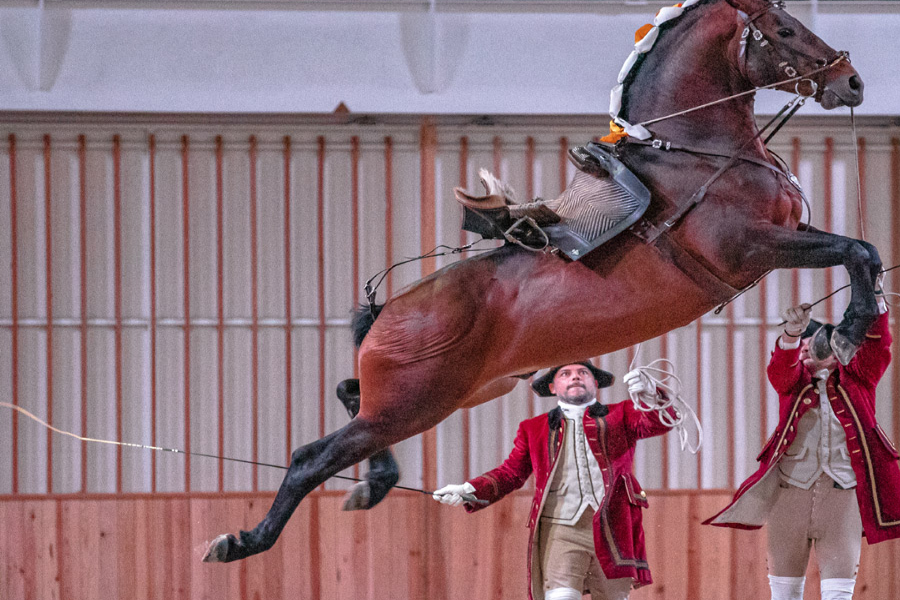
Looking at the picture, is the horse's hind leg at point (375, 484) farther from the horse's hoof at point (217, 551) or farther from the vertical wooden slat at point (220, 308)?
the vertical wooden slat at point (220, 308)

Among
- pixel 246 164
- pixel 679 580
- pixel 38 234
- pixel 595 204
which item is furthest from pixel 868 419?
pixel 38 234

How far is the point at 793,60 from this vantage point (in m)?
2.23

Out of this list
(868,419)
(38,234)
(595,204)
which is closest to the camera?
(595,204)

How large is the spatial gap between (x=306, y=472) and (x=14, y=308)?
2.72 meters

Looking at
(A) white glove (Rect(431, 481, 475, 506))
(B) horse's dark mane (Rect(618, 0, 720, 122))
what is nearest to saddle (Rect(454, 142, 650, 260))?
(B) horse's dark mane (Rect(618, 0, 720, 122))

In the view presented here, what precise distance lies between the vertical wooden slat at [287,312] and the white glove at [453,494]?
1389mm

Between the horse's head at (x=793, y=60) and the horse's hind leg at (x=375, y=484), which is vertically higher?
the horse's head at (x=793, y=60)

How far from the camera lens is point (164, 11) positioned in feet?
14.4

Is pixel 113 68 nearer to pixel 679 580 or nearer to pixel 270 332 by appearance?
pixel 270 332

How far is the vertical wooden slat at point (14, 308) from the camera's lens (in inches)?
179

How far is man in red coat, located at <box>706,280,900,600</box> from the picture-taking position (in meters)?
3.13

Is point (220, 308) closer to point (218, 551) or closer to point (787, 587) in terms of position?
point (218, 551)

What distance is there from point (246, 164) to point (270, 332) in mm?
817

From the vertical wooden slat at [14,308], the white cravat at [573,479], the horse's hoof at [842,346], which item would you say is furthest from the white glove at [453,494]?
the vertical wooden slat at [14,308]
